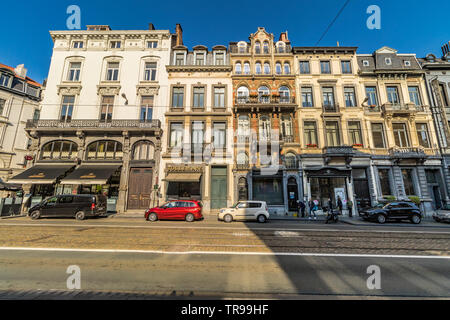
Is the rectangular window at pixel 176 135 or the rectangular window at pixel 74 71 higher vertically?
the rectangular window at pixel 74 71

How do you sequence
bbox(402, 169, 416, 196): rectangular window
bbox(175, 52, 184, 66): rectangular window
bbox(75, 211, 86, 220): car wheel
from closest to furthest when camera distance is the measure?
bbox(75, 211, 86, 220): car wheel, bbox(402, 169, 416, 196): rectangular window, bbox(175, 52, 184, 66): rectangular window

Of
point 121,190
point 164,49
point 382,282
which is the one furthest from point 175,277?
point 164,49

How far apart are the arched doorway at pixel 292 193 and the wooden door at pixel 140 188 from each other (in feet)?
45.9

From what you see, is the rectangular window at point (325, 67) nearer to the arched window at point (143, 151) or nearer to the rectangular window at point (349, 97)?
the rectangular window at point (349, 97)

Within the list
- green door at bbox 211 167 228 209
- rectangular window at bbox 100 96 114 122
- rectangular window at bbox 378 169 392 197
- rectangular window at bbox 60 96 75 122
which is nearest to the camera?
rectangular window at bbox 378 169 392 197

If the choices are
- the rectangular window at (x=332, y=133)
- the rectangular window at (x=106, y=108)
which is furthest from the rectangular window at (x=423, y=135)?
the rectangular window at (x=106, y=108)

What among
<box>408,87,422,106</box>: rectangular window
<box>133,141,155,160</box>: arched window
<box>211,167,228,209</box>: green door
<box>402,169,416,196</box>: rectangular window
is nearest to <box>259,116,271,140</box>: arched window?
<box>211,167,228,209</box>: green door

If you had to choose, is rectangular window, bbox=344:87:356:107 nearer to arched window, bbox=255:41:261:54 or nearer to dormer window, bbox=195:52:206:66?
arched window, bbox=255:41:261:54

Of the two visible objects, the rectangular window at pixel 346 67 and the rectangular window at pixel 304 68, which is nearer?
the rectangular window at pixel 346 67

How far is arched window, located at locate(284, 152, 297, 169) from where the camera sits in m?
19.9

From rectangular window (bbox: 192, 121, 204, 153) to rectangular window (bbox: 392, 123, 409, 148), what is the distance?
67.1ft

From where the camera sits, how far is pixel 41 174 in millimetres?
17672

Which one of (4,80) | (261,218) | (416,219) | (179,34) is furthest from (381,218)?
(4,80)

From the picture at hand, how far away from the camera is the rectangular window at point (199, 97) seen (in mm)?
22062
